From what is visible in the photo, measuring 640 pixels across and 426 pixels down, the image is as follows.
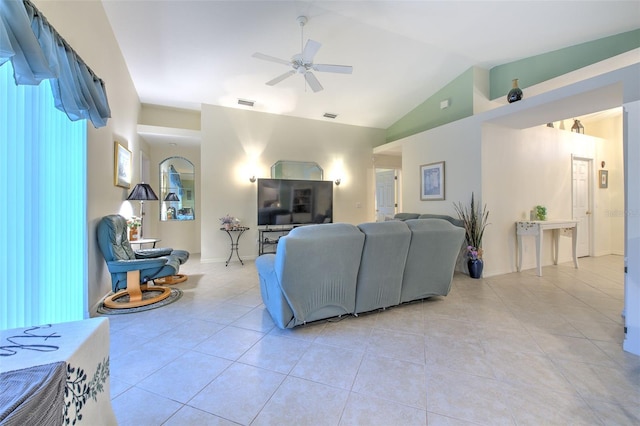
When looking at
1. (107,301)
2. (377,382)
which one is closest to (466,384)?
(377,382)

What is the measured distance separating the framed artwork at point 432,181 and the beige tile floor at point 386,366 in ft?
7.81

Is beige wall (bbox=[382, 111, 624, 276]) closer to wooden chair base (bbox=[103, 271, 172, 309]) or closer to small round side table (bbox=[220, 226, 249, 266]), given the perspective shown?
small round side table (bbox=[220, 226, 249, 266])

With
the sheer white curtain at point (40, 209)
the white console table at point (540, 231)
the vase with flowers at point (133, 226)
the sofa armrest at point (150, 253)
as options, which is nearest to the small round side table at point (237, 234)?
the sofa armrest at point (150, 253)

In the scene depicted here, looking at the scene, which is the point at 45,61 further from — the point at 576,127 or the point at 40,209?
the point at 576,127

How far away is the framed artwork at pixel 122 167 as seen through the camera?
357 cm

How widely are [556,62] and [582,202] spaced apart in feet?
10.4

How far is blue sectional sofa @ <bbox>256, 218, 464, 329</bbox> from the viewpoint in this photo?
2242mm

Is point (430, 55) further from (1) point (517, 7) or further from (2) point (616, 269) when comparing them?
(2) point (616, 269)

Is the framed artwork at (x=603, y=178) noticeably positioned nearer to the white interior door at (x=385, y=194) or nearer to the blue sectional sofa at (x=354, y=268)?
the white interior door at (x=385, y=194)

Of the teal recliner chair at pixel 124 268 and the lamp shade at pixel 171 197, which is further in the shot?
the lamp shade at pixel 171 197

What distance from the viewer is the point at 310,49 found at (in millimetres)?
3072

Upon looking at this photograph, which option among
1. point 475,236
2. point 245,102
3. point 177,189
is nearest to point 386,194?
point 475,236

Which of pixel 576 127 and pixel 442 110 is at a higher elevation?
pixel 442 110

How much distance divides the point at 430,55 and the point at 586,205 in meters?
4.67
